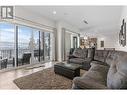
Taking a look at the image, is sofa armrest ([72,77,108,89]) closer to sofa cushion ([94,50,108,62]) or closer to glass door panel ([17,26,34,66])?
sofa cushion ([94,50,108,62])

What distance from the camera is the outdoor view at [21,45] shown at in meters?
4.85

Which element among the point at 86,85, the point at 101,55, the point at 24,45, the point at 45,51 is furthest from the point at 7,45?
the point at 86,85

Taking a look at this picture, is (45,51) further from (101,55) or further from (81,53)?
(101,55)

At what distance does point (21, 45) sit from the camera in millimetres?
5609

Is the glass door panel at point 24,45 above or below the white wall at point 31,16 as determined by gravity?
below

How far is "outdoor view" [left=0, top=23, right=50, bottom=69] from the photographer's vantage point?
4.85 meters

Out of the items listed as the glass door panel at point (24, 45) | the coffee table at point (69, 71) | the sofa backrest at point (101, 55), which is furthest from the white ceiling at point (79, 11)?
the coffee table at point (69, 71)

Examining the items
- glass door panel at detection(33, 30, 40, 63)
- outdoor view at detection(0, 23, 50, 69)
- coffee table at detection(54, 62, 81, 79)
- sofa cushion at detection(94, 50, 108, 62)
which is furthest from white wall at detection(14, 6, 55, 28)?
sofa cushion at detection(94, 50, 108, 62)

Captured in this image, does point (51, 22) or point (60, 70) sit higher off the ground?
point (51, 22)

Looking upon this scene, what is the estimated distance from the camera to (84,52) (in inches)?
224

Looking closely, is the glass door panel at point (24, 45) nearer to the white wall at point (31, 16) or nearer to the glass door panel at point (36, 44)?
the glass door panel at point (36, 44)
